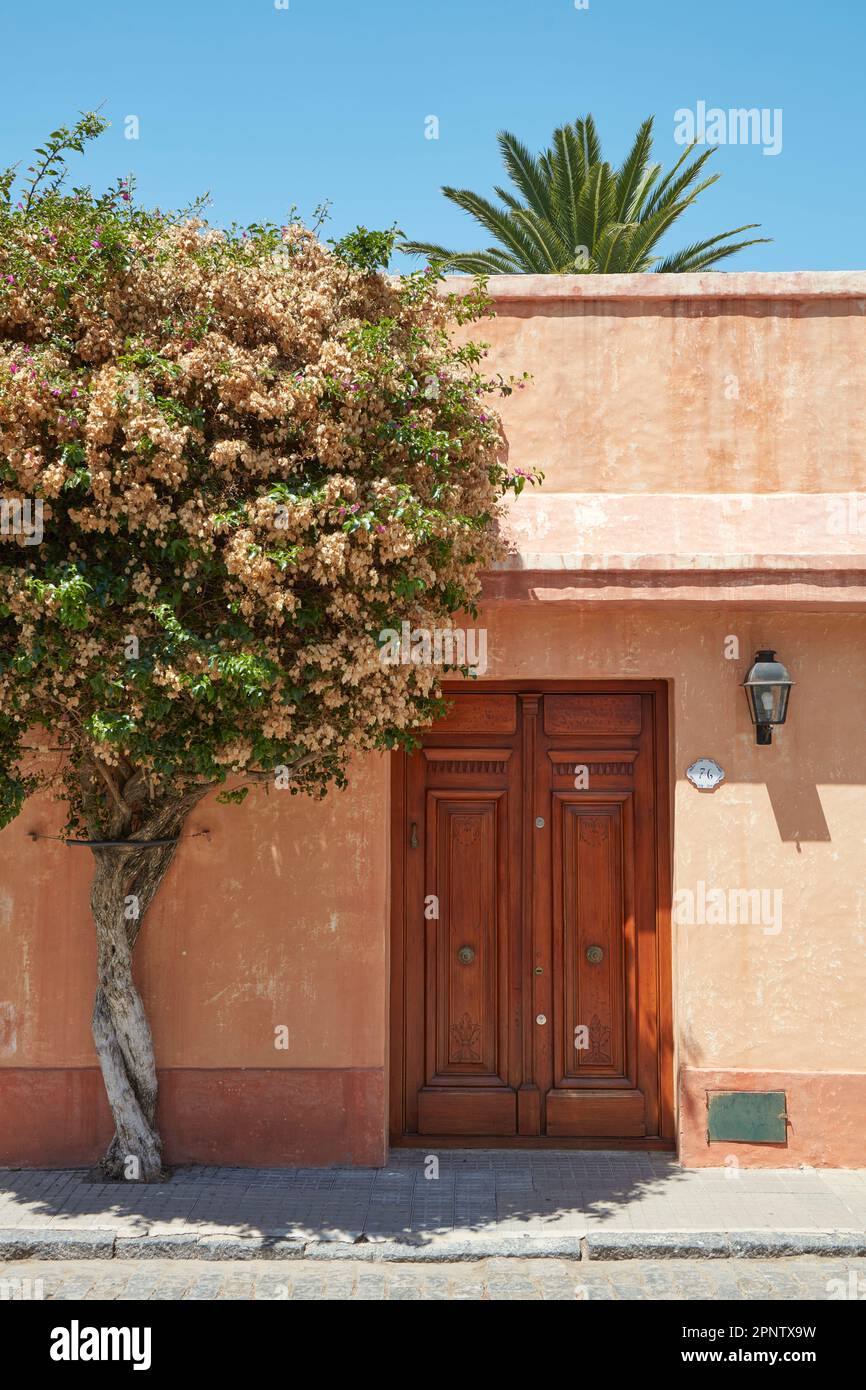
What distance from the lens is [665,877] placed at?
7.16 meters

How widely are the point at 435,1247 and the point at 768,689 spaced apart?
11.4 ft

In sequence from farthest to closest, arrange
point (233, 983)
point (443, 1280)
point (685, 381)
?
point (685, 381) → point (233, 983) → point (443, 1280)

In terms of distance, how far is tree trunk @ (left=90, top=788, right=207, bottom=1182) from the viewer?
6.49 meters

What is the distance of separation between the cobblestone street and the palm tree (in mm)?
11213

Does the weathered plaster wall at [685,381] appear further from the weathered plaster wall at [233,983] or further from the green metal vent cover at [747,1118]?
the green metal vent cover at [747,1118]

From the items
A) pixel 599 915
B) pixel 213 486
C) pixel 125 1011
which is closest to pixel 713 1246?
pixel 599 915

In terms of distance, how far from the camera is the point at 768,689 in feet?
22.2

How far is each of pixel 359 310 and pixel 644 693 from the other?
2879 mm

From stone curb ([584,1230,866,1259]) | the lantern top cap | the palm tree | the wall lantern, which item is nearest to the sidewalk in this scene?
stone curb ([584,1230,866,1259])

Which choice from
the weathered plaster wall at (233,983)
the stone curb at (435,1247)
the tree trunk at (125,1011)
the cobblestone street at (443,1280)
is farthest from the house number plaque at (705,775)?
the tree trunk at (125,1011)

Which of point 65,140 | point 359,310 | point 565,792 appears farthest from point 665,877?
point 65,140

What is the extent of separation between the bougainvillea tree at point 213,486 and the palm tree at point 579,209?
8632 mm

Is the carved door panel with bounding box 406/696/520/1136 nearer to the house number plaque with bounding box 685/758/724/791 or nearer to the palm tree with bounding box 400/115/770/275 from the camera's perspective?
the house number plaque with bounding box 685/758/724/791

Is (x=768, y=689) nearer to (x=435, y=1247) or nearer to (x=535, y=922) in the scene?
(x=535, y=922)
